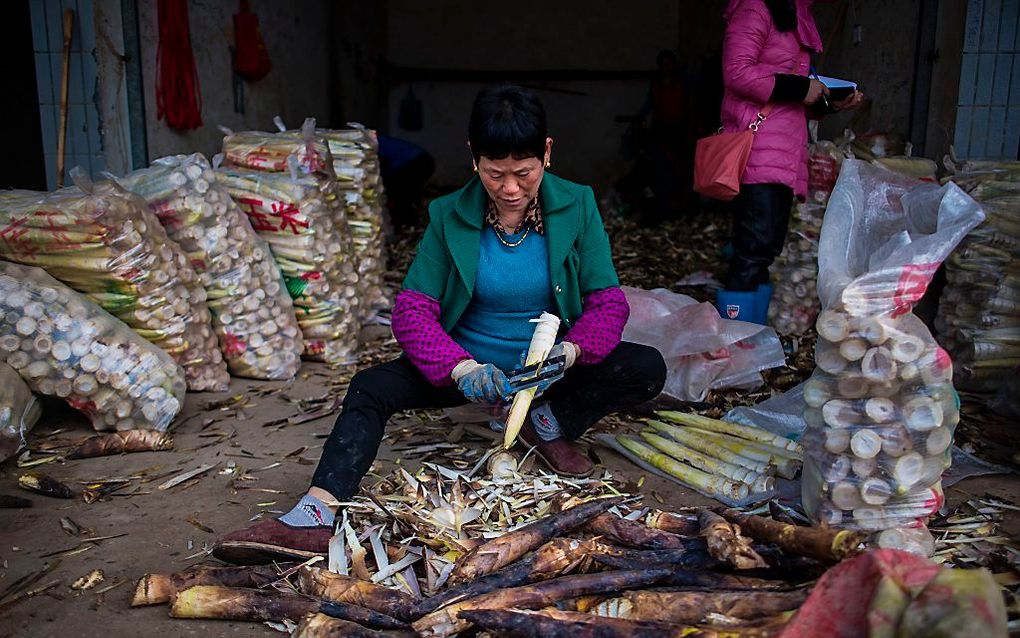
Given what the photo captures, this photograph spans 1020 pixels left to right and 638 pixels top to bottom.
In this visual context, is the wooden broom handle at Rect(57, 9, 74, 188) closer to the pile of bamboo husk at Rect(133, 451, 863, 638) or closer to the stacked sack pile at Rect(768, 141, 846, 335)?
the pile of bamboo husk at Rect(133, 451, 863, 638)

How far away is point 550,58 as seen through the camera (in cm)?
1418

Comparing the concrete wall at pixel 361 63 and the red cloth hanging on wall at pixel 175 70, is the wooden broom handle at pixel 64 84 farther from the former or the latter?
the concrete wall at pixel 361 63

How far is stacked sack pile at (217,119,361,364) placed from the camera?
490cm

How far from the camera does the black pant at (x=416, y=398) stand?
2.87m

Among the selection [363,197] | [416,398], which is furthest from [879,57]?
[416,398]

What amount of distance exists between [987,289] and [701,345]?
1504mm

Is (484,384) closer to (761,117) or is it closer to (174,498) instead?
(174,498)

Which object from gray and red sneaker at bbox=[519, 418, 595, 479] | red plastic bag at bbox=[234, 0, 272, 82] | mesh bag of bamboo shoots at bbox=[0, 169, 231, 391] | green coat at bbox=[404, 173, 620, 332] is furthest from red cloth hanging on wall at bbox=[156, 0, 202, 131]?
gray and red sneaker at bbox=[519, 418, 595, 479]

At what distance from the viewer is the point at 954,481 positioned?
315 cm

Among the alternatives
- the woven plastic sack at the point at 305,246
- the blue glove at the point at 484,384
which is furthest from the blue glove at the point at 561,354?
the woven plastic sack at the point at 305,246

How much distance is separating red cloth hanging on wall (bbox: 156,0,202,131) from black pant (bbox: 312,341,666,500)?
388cm

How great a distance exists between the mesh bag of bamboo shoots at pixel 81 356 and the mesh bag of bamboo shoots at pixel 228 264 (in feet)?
2.06

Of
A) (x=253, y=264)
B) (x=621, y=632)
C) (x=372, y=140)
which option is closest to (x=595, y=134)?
(x=372, y=140)

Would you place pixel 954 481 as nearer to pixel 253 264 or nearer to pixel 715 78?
pixel 253 264
